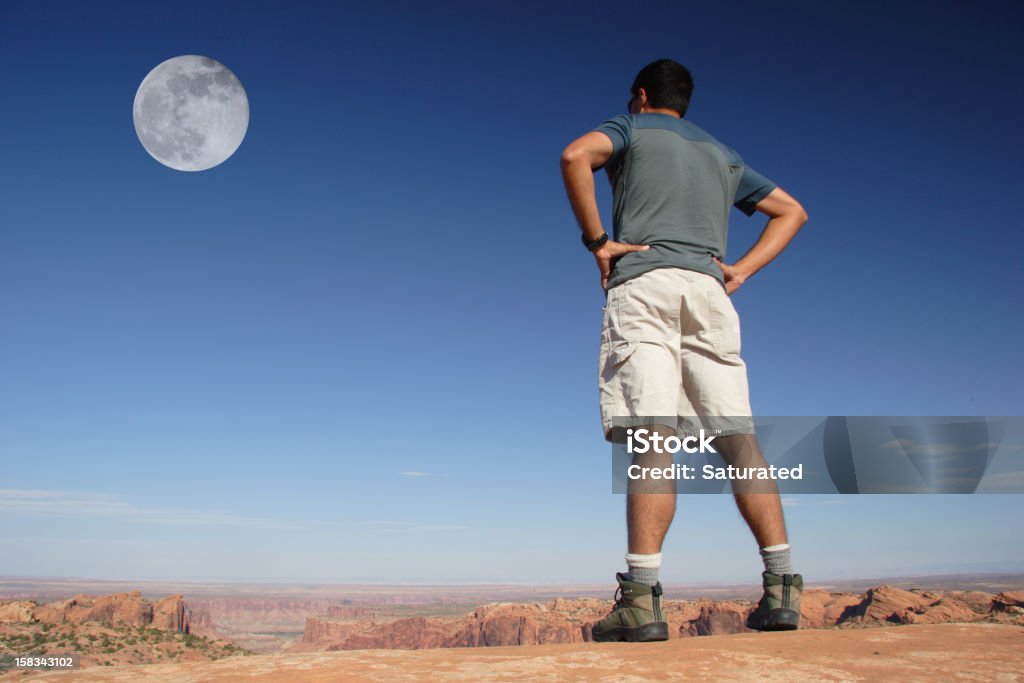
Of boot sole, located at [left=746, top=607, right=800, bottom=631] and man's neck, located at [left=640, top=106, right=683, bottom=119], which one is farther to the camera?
man's neck, located at [left=640, top=106, right=683, bottom=119]

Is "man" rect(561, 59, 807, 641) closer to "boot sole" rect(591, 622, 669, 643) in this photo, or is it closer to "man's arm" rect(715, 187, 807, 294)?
Result: "boot sole" rect(591, 622, 669, 643)

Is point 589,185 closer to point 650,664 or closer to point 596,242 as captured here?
point 596,242

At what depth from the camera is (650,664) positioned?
98.0 inches

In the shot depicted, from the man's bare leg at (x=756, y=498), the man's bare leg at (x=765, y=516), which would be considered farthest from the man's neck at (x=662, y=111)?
the man's bare leg at (x=765, y=516)

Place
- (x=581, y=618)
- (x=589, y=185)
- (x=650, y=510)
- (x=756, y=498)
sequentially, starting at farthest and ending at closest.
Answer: (x=581, y=618) < (x=589, y=185) < (x=756, y=498) < (x=650, y=510)

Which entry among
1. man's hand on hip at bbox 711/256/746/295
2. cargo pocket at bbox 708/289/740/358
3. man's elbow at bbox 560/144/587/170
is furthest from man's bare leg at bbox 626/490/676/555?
man's elbow at bbox 560/144/587/170

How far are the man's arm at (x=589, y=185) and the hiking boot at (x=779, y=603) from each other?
1758 millimetres

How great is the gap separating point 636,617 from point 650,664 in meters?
0.66

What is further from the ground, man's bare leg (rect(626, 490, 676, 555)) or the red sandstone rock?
man's bare leg (rect(626, 490, 676, 555))

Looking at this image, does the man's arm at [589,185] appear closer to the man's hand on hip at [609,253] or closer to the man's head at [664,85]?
the man's hand on hip at [609,253]

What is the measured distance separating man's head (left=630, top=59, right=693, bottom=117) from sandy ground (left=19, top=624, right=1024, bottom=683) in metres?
2.97

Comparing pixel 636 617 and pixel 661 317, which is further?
pixel 661 317

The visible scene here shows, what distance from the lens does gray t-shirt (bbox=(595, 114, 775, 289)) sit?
3676 millimetres

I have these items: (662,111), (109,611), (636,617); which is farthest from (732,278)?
(109,611)
